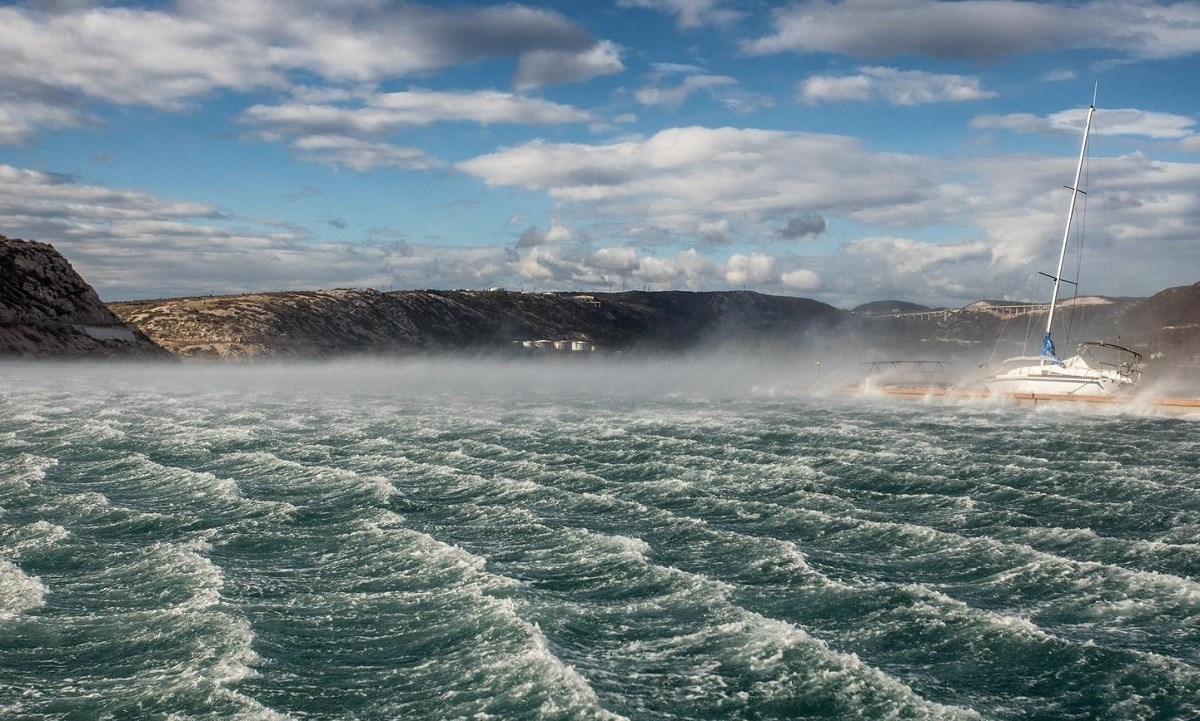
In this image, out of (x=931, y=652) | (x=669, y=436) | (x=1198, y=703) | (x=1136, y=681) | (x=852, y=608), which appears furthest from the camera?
(x=669, y=436)

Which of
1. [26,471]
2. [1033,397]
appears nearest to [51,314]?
A: [26,471]

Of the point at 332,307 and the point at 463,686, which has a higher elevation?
the point at 332,307

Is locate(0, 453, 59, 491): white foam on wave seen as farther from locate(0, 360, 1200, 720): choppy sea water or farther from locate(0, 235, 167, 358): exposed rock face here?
locate(0, 235, 167, 358): exposed rock face

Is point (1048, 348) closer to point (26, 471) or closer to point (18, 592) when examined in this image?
point (26, 471)

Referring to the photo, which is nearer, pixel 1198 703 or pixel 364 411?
pixel 1198 703

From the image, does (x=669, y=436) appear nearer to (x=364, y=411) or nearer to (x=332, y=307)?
(x=364, y=411)

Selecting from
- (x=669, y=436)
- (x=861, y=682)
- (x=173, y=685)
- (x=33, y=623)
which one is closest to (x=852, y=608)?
(x=861, y=682)
